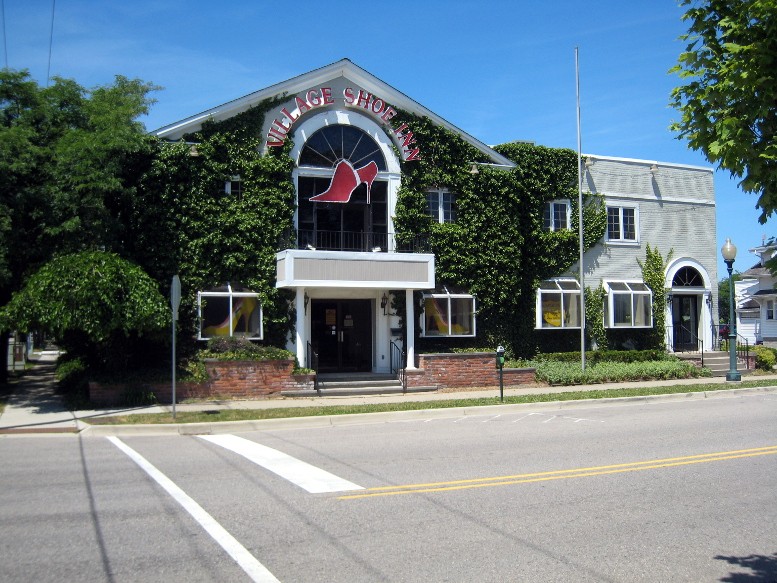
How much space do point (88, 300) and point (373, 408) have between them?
22.0ft

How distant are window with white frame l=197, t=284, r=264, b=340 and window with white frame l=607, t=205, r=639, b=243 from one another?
13391mm

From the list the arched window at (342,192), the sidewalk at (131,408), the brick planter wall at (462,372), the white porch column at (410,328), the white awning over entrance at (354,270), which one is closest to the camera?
the sidewalk at (131,408)

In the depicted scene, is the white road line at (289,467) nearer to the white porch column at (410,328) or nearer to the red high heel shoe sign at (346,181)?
the white porch column at (410,328)

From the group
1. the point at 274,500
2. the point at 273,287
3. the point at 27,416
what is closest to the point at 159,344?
the point at 273,287

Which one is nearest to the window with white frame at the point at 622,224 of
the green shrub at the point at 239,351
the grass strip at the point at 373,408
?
the grass strip at the point at 373,408

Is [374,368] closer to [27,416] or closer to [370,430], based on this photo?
[370,430]

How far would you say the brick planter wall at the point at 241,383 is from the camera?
61.3ft

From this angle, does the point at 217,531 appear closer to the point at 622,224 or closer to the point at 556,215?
the point at 556,215

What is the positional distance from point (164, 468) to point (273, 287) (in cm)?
1160

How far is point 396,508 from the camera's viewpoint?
7.82 metres

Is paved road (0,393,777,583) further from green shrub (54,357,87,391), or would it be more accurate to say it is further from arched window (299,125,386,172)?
arched window (299,125,386,172)

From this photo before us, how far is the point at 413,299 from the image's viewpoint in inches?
906

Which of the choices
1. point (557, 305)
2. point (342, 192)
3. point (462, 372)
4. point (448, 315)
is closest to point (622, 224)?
point (557, 305)

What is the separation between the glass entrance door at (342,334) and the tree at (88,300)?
606 cm
